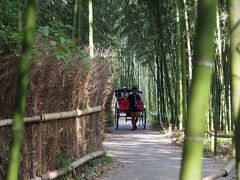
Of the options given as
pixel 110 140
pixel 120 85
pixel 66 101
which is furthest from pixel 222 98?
pixel 120 85

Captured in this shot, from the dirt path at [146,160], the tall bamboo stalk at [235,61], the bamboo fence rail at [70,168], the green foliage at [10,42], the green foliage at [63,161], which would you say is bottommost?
the dirt path at [146,160]

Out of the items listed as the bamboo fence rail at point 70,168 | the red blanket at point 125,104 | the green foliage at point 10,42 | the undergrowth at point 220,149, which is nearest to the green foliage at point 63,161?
the bamboo fence rail at point 70,168

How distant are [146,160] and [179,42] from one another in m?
3.61

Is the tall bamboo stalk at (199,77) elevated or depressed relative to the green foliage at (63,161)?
elevated

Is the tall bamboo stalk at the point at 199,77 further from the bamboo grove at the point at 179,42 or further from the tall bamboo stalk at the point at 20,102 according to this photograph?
the tall bamboo stalk at the point at 20,102

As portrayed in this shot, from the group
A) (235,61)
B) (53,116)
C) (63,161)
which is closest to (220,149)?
(63,161)

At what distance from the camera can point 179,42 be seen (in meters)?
10.1

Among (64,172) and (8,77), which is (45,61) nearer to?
(8,77)

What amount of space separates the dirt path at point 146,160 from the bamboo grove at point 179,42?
2.86 feet

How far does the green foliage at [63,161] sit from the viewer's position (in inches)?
195

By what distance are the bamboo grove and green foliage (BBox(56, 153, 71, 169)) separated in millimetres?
1317

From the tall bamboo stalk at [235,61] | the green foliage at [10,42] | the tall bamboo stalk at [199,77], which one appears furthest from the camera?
the green foliage at [10,42]

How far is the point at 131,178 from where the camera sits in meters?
5.75

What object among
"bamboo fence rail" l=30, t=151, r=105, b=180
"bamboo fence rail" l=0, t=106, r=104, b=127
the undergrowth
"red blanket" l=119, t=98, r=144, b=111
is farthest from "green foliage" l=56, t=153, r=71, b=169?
"red blanket" l=119, t=98, r=144, b=111
